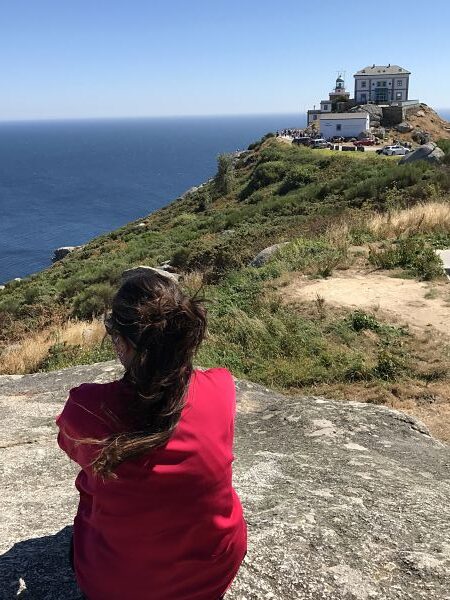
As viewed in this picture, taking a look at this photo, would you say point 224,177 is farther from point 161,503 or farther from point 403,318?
point 161,503

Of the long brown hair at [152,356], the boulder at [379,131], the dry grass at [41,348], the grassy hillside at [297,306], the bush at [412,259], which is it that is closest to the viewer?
the long brown hair at [152,356]

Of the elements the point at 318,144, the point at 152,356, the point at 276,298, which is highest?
the point at 318,144

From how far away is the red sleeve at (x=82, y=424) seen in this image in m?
2.13

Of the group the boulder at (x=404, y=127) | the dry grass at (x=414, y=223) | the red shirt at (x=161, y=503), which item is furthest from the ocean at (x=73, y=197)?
the red shirt at (x=161, y=503)

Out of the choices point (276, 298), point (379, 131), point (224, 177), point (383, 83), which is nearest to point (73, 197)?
point (383, 83)

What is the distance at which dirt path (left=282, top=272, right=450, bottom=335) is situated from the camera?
9.00m

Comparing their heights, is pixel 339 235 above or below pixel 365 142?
below

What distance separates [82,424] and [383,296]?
8.30m

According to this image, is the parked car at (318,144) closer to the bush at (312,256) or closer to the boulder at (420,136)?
the boulder at (420,136)

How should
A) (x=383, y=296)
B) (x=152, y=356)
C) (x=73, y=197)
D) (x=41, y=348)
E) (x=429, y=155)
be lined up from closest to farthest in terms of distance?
(x=152, y=356) → (x=41, y=348) → (x=383, y=296) → (x=429, y=155) → (x=73, y=197)

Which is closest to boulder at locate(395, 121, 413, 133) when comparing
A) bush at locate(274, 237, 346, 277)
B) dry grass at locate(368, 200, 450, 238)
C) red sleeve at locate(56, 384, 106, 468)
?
dry grass at locate(368, 200, 450, 238)

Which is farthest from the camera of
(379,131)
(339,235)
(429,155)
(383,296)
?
(379,131)

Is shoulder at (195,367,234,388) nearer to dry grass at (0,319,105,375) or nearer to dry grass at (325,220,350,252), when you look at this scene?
dry grass at (0,319,105,375)

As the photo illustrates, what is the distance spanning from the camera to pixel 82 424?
84.5 inches
